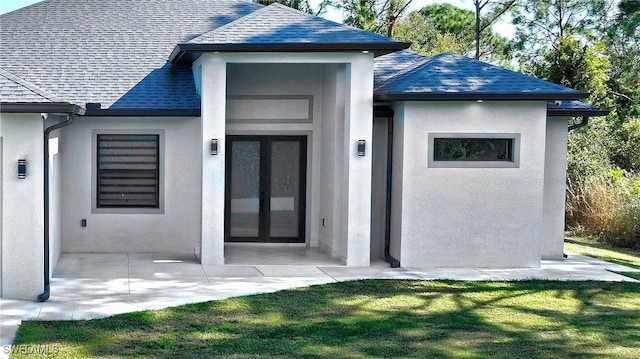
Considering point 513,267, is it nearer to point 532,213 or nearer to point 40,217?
point 532,213

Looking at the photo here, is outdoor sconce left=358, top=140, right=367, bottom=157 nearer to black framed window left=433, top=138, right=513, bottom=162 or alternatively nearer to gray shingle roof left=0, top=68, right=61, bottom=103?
black framed window left=433, top=138, right=513, bottom=162

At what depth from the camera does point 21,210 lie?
11406 millimetres

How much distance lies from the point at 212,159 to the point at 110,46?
16.1 ft

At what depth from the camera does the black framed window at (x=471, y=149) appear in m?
14.9

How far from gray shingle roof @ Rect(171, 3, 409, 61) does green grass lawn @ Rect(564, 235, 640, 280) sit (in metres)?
6.35

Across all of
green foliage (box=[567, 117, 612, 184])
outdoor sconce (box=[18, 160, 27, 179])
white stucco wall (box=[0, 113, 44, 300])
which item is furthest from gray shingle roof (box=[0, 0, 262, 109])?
green foliage (box=[567, 117, 612, 184])

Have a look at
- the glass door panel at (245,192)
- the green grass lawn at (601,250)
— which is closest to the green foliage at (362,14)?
the green grass lawn at (601,250)

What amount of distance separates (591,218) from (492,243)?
730 cm

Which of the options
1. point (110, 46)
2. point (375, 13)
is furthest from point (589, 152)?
point (375, 13)

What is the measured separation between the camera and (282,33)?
47.8 ft

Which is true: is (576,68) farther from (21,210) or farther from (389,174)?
(21,210)

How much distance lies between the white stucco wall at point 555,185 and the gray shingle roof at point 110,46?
6.59 m

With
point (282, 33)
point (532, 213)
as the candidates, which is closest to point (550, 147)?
Answer: point (532, 213)

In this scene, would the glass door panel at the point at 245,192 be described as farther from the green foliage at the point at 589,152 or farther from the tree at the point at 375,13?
the tree at the point at 375,13
